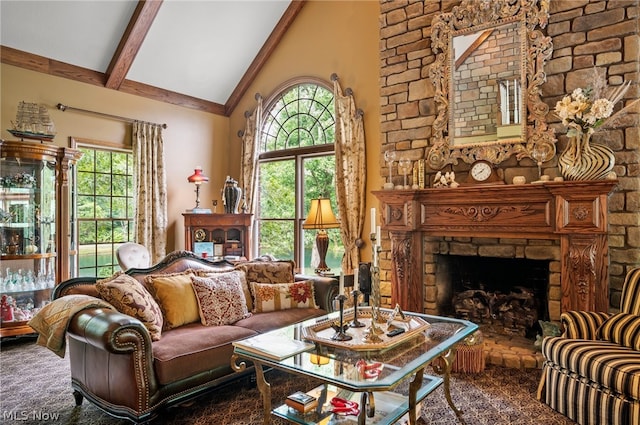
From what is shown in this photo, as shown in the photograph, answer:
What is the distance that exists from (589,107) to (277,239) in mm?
4194

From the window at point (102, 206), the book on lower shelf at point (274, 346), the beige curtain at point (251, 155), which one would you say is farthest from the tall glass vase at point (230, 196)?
the book on lower shelf at point (274, 346)

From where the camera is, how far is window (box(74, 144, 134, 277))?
16.7 ft

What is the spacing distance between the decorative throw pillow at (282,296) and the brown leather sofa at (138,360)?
433 millimetres

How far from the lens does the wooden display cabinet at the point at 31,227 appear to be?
13.4 feet

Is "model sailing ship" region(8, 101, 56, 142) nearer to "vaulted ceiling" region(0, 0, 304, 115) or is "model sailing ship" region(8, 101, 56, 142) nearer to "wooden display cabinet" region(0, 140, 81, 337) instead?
"wooden display cabinet" region(0, 140, 81, 337)

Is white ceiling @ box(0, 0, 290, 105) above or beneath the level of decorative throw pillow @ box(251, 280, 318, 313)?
above

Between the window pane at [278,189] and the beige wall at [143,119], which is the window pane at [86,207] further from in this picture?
the window pane at [278,189]

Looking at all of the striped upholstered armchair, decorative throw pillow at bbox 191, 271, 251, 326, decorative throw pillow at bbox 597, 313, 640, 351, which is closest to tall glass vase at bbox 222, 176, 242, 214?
decorative throw pillow at bbox 191, 271, 251, 326

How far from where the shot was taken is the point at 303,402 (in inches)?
85.4

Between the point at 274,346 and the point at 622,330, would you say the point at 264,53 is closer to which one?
the point at 274,346

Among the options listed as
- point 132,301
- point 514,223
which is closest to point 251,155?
point 132,301

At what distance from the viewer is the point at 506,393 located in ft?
9.64

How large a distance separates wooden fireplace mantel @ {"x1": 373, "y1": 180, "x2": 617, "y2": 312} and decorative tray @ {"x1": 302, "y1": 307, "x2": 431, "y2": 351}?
1.29 meters

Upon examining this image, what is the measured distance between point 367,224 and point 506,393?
2515mm
